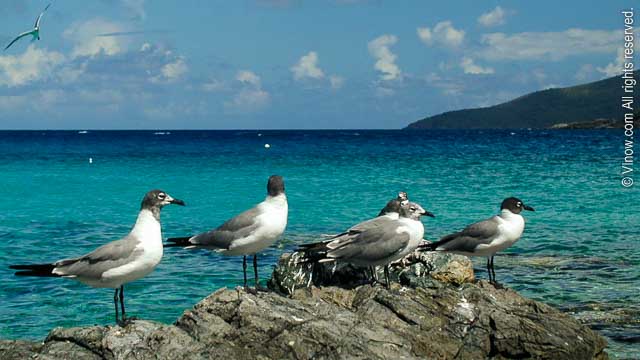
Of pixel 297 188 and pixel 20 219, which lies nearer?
pixel 20 219

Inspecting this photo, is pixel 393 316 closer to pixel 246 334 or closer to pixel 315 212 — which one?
pixel 246 334

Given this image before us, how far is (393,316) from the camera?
10.1m

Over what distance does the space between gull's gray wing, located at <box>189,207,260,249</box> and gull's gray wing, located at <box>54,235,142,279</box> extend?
5.14 ft

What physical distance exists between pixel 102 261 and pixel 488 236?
587 centimetres

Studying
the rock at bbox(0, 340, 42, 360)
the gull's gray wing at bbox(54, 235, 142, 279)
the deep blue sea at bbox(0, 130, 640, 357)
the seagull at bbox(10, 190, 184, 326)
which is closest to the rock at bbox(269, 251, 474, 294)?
the deep blue sea at bbox(0, 130, 640, 357)

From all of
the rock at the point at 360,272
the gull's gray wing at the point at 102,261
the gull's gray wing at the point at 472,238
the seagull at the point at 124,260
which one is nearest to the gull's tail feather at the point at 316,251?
the rock at the point at 360,272

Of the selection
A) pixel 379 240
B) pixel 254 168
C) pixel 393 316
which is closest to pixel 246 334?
pixel 393 316

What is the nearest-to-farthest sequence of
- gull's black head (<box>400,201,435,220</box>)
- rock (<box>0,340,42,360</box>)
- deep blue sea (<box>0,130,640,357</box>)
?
rock (<box>0,340,42,360</box>) → gull's black head (<box>400,201,435,220</box>) → deep blue sea (<box>0,130,640,357</box>)

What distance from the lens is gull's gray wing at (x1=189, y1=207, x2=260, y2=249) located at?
10906mm

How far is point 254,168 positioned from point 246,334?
4726 centimetres

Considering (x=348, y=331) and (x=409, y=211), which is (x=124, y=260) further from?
(x=409, y=211)

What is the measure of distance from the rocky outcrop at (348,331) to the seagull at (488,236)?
4.45 ft

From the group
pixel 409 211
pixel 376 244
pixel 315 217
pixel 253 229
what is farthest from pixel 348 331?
pixel 315 217

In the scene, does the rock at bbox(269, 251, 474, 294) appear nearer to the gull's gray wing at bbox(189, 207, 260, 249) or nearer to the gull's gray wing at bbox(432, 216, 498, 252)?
the gull's gray wing at bbox(432, 216, 498, 252)
